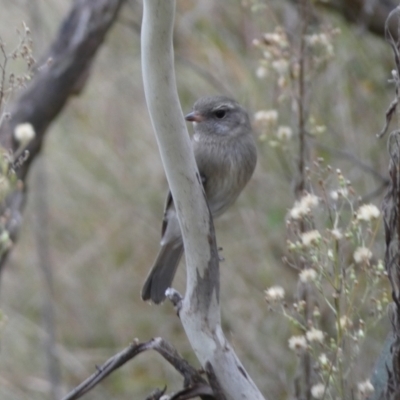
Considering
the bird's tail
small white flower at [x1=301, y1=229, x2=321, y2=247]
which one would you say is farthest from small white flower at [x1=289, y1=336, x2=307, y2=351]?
the bird's tail

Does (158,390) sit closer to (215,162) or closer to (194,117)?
(215,162)

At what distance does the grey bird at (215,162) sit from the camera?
3348 millimetres

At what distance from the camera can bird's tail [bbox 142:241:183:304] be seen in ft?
10.9

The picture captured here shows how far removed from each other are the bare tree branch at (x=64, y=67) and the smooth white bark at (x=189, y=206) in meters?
2.04

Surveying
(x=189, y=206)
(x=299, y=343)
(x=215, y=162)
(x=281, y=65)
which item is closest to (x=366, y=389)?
(x=299, y=343)

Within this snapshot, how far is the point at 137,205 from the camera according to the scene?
19.7ft

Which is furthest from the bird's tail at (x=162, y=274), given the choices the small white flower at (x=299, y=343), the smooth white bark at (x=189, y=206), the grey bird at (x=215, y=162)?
the smooth white bark at (x=189, y=206)

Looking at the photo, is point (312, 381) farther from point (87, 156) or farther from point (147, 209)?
point (87, 156)

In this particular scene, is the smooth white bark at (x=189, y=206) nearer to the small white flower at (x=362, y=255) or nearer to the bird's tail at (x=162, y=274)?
the small white flower at (x=362, y=255)

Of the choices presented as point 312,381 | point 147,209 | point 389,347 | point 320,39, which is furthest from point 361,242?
point 147,209

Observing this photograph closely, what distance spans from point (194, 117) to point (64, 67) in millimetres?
921

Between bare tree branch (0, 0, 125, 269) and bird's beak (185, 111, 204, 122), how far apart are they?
0.86 metres

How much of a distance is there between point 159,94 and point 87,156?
14.8 feet

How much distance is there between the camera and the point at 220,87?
538 centimetres
